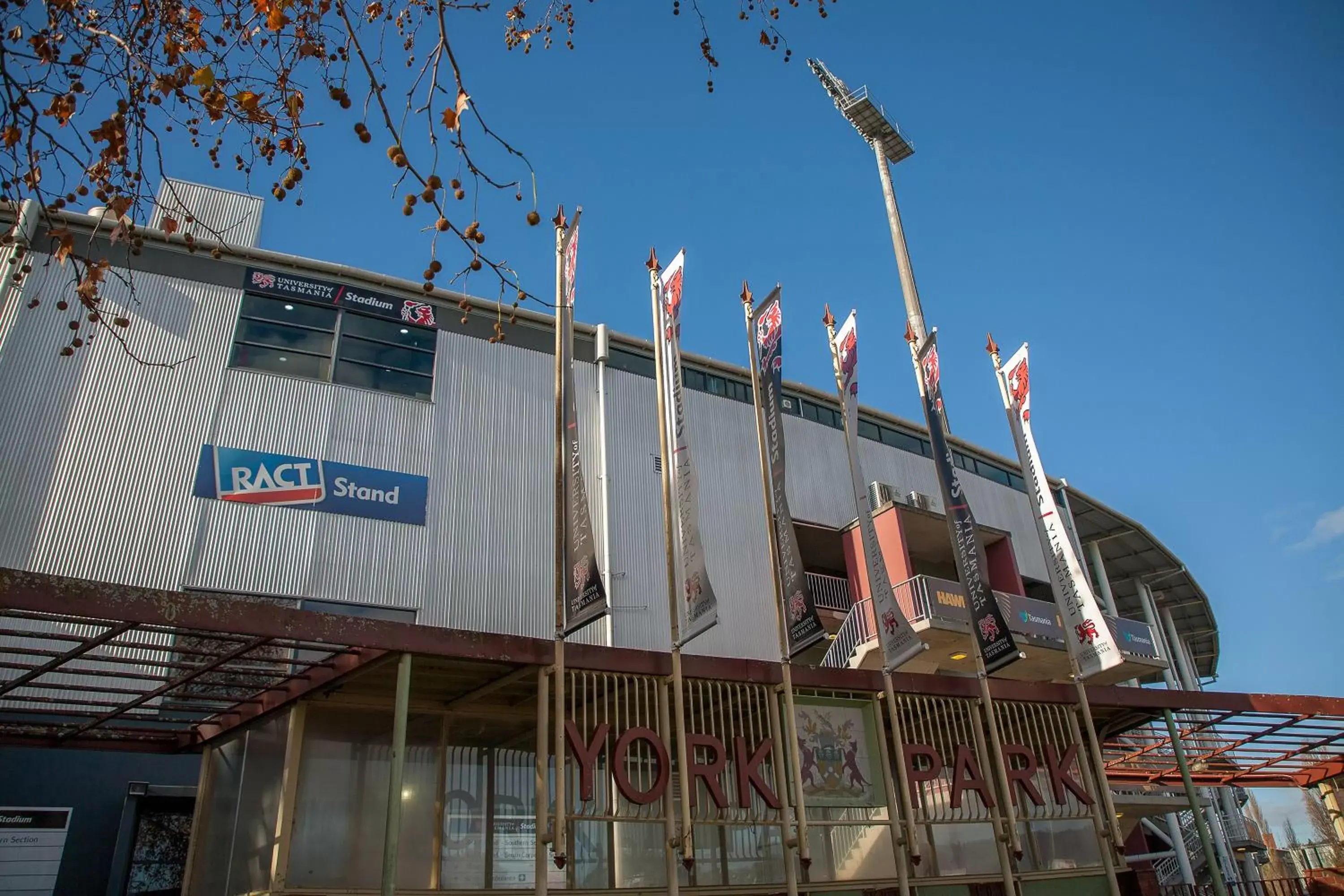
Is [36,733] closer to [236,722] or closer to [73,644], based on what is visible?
[236,722]

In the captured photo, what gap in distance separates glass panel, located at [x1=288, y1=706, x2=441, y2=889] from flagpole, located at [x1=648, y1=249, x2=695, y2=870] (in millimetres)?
2601

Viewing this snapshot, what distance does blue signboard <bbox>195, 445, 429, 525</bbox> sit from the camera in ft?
57.0

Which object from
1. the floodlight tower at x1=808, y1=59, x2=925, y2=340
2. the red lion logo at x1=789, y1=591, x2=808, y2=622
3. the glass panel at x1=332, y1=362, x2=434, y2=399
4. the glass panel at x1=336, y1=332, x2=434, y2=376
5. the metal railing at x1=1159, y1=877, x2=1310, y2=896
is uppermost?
the floodlight tower at x1=808, y1=59, x2=925, y2=340

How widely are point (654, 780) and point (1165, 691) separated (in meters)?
7.95

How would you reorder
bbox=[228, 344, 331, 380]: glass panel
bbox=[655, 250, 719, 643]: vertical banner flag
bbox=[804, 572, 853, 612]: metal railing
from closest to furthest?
bbox=[655, 250, 719, 643]: vertical banner flag < bbox=[228, 344, 331, 380]: glass panel < bbox=[804, 572, 853, 612]: metal railing

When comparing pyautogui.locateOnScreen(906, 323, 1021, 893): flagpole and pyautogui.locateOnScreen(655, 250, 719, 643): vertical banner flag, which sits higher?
pyautogui.locateOnScreen(655, 250, 719, 643): vertical banner flag

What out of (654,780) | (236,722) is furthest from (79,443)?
(654,780)

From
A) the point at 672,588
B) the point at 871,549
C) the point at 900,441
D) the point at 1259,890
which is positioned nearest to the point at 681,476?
the point at 672,588

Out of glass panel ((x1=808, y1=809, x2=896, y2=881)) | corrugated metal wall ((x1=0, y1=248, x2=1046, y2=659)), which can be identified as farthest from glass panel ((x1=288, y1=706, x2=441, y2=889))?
corrugated metal wall ((x1=0, y1=248, x2=1046, y2=659))

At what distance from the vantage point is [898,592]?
2127cm

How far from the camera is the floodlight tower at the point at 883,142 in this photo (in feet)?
121

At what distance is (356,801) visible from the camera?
9.66 m

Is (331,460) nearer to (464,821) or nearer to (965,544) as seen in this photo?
(464,821)

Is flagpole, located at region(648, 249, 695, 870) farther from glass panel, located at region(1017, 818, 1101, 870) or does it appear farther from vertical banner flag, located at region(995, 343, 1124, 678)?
vertical banner flag, located at region(995, 343, 1124, 678)
